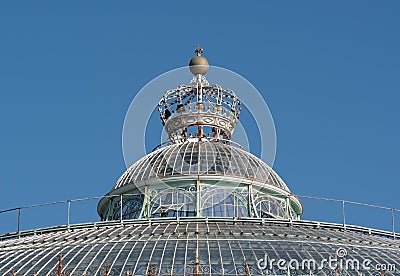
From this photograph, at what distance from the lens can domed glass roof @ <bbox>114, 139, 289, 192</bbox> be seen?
6969 centimetres

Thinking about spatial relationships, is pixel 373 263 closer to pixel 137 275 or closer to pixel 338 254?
pixel 338 254

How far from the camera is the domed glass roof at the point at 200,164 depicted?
69688mm

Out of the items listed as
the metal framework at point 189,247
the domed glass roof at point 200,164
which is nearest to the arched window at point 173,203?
the domed glass roof at point 200,164

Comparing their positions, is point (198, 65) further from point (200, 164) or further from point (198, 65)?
point (200, 164)

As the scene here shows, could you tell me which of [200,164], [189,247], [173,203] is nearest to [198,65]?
[200,164]

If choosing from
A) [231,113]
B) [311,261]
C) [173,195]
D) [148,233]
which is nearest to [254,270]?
[311,261]

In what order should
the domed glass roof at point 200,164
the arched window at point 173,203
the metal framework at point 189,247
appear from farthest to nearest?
1. the domed glass roof at point 200,164
2. the arched window at point 173,203
3. the metal framework at point 189,247

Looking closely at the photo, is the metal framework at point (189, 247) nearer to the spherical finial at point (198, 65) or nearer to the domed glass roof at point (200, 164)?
the domed glass roof at point (200, 164)

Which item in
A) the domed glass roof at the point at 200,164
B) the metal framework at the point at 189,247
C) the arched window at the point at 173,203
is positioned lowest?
the metal framework at the point at 189,247

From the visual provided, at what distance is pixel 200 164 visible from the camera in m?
69.9

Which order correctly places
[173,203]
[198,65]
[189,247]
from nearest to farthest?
[189,247]
[173,203]
[198,65]

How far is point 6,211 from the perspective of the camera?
65125 mm

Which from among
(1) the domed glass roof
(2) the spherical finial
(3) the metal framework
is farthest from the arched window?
(2) the spherical finial

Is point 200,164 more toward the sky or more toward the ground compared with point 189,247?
more toward the sky
